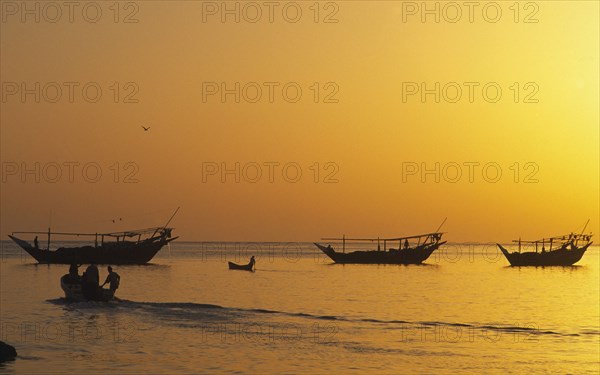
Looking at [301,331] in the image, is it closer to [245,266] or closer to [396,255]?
[245,266]

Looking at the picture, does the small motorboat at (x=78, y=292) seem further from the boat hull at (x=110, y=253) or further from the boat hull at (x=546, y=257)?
the boat hull at (x=546, y=257)

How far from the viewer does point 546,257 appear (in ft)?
317

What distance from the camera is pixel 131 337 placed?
27.6 meters

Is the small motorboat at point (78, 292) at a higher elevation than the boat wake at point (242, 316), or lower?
higher

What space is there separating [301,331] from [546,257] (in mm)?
71067

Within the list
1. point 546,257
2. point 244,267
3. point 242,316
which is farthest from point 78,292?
point 546,257

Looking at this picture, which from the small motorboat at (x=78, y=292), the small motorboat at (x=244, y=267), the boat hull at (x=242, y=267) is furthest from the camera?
the boat hull at (x=242, y=267)

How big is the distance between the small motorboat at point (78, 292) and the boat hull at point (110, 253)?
143 feet

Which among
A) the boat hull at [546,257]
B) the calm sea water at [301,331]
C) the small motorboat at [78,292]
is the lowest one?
the calm sea water at [301,331]

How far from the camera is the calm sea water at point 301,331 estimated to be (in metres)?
23.3

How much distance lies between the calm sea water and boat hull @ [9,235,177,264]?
88.5ft

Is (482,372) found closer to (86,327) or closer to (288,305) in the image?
(86,327)

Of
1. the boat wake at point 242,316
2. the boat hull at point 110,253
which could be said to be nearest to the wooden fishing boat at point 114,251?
A: the boat hull at point 110,253

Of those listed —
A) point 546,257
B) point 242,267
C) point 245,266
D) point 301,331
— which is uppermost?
point 546,257
